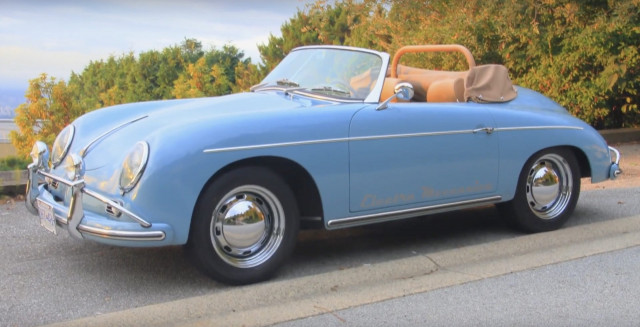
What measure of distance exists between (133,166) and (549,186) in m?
3.24

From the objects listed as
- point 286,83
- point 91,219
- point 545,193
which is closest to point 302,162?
point 286,83

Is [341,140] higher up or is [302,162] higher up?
[341,140]

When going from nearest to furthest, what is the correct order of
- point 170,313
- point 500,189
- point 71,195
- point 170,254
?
point 170,313, point 71,195, point 170,254, point 500,189

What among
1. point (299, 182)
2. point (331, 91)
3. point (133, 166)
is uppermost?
point (331, 91)

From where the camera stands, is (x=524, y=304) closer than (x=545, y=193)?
Yes

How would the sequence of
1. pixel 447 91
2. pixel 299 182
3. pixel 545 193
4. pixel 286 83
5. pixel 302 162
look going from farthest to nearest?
pixel 545 193, pixel 447 91, pixel 286 83, pixel 299 182, pixel 302 162

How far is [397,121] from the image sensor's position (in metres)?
4.85

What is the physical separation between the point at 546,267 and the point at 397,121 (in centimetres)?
138

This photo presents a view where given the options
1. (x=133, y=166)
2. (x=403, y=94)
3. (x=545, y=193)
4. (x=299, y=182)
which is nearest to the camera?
(x=133, y=166)

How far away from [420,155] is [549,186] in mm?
1378

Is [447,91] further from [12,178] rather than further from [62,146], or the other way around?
[12,178]

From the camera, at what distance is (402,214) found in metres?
4.93

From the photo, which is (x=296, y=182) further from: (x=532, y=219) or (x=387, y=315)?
(x=532, y=219)

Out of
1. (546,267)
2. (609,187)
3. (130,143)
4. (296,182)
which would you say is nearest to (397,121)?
(296,182)
